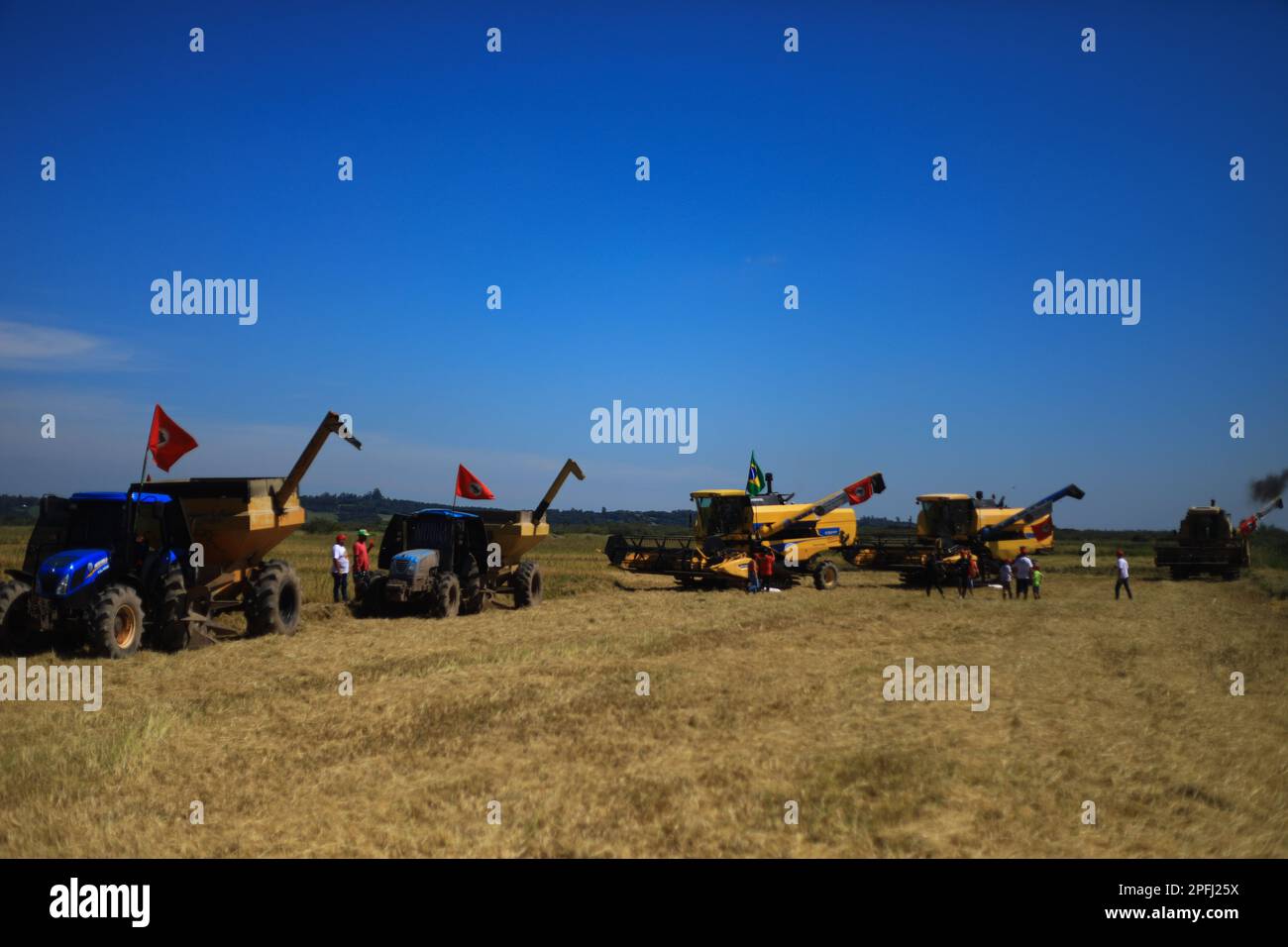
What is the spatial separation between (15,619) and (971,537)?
23200 millimetres

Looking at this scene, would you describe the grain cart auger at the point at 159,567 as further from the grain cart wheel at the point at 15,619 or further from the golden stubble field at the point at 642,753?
the golden stubble field at the point at 642,753

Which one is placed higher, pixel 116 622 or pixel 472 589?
pixel 116 622

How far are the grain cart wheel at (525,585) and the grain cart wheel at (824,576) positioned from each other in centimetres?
850

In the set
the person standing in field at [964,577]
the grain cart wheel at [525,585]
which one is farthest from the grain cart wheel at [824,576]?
the grain cart wheel at [525,585]

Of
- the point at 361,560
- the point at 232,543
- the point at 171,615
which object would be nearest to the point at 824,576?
the point at 361,560

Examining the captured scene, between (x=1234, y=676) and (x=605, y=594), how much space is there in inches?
536

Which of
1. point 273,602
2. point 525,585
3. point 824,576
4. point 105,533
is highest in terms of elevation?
point 105,533

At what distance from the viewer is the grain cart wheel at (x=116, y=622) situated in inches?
429

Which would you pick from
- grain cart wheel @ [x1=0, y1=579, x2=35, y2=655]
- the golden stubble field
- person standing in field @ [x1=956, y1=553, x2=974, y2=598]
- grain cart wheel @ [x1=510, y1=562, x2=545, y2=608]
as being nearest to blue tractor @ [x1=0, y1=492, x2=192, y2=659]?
grain cart wheel @ [x1=0, y1=579, x2=35, y2=655]

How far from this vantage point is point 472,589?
17484 mm

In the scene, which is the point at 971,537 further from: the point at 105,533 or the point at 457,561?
the point at 105,533

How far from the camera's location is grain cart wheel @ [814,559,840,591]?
79.2 feet
